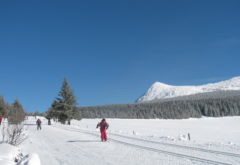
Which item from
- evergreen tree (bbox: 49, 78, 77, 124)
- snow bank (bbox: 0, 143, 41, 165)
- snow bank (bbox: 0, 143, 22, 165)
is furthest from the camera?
evergreen tree (bbox: 49, 78, 77, 124)

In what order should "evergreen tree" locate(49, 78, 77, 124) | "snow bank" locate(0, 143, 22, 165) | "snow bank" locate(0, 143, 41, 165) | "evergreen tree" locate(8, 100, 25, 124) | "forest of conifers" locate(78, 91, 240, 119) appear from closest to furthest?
"snow bank" locate(0, 143, 41, 165) → "snow bank" locate(0, 143, 22, 165) → "evergreen tree" locate(8, 100, 25, 124) → "evergreen tree" locate(49, 78, 77, 124) → "forest of conifers" locate(78, 91, 240, 119)

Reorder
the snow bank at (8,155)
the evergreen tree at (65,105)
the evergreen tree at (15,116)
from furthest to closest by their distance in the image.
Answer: the evergreen tree at (65,105)
the evergreen tree at (15,116)
the snow bank at (8,155)

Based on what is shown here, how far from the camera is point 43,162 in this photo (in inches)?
401

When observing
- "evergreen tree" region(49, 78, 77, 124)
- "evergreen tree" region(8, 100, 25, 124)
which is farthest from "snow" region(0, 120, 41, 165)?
"evergreen tree" region(49, 78, 77, 124)

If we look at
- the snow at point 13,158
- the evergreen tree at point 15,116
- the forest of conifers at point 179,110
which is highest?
the forest of conifers at point 179,110

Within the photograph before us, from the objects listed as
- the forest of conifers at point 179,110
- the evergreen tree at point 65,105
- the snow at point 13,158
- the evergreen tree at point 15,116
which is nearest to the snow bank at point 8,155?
the snow at point 13,158

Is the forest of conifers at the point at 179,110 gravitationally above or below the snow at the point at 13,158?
above

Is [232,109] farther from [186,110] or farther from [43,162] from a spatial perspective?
[43,162]

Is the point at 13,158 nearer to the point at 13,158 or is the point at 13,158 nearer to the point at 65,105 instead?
the point at 13,158

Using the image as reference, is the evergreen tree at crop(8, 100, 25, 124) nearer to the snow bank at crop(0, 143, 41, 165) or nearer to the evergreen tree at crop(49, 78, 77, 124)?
the snow bank at crop(0, 143, 41, 165)

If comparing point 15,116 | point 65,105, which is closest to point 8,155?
point 15,116

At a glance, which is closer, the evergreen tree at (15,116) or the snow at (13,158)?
the snow at (13,158)

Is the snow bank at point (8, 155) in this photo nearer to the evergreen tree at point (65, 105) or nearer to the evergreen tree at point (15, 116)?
the evergreen tree at point (15, 116)

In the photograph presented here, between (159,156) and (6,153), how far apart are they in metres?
6.04
